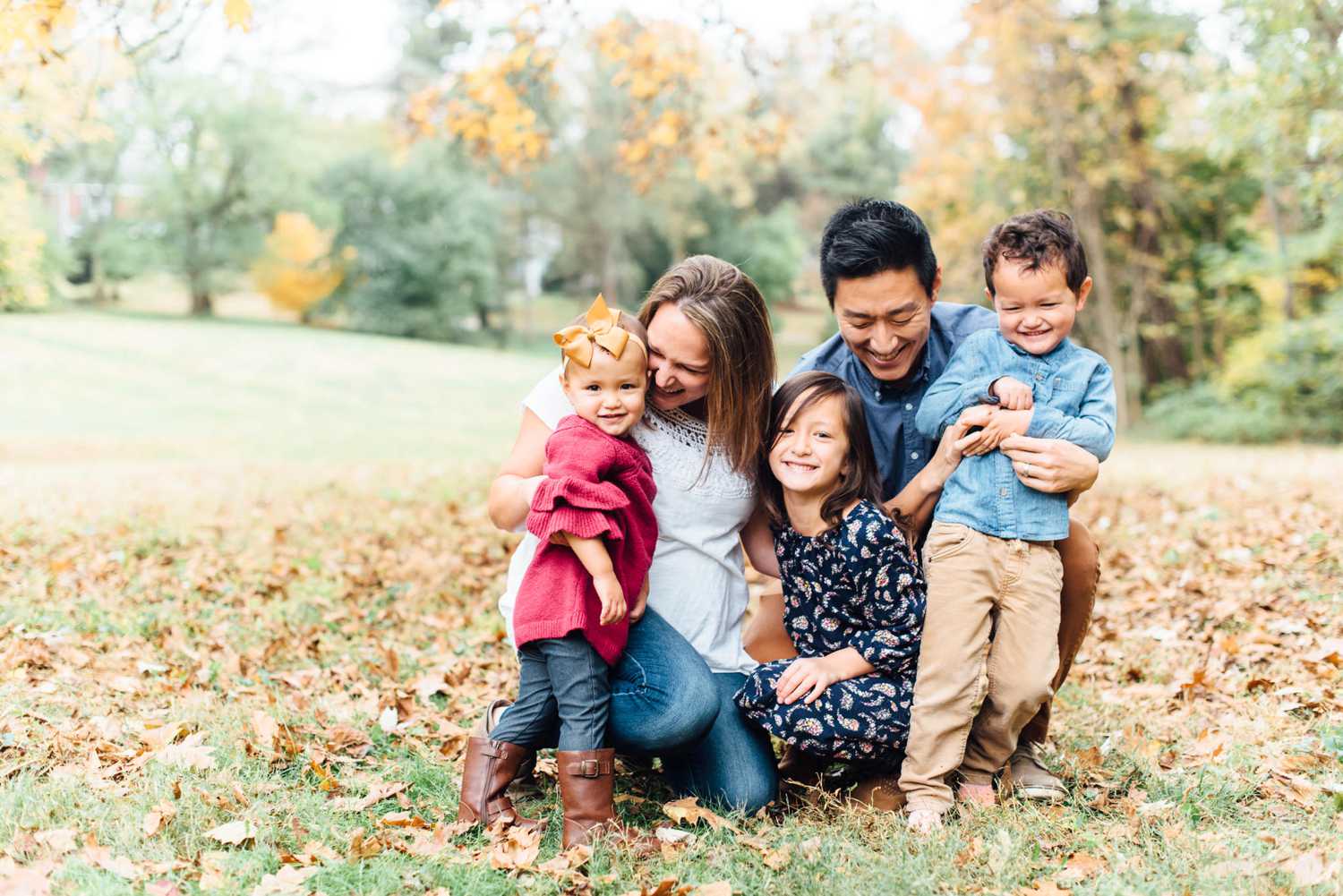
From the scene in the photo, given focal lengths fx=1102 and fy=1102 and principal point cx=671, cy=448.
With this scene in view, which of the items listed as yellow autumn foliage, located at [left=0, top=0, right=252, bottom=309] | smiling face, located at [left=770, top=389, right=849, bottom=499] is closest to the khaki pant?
smiling face, located at [left=770, top=389, right=849, bottom=499]

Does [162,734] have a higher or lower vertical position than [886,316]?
lower

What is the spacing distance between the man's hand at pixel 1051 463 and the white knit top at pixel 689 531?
82cm

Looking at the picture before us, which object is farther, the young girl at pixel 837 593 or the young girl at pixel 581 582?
the young girl at pixel 837 593

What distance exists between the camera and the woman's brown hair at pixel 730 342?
10.8ft

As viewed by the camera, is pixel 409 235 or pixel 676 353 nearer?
pixel 676 353

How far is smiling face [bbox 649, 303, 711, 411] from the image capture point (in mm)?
3268

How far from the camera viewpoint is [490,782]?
3.18 meters

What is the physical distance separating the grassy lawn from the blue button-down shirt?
1.07 metres

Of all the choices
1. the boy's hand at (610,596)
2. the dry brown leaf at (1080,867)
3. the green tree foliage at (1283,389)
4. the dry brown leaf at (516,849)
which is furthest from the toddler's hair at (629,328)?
the green tree foliage at (1283,389)

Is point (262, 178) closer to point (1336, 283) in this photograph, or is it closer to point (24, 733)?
point (1336, 283)

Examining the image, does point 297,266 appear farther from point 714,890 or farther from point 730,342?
point 714,890

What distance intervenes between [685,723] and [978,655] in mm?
879

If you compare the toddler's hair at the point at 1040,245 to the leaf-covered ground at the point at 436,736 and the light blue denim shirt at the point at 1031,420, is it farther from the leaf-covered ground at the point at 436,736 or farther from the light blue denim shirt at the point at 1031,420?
the leaf-covered ground at the point at 436,736

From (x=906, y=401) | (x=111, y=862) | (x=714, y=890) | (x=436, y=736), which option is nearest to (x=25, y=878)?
(x=111, y=862)
